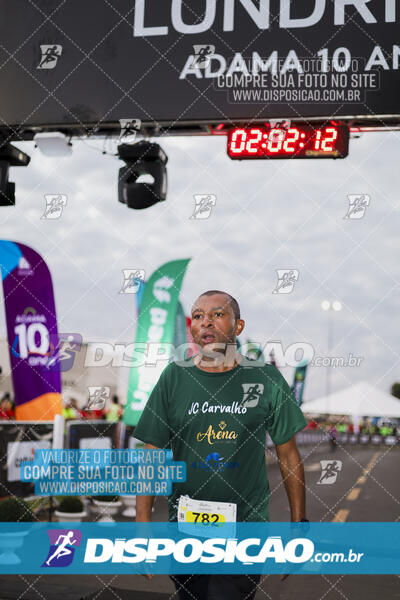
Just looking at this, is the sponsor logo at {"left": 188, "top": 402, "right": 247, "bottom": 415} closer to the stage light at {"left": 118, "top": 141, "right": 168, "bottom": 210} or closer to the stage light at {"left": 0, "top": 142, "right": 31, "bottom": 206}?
the stage light at {"left": 118, "top": 141, "right": 168, "bottom": 210}

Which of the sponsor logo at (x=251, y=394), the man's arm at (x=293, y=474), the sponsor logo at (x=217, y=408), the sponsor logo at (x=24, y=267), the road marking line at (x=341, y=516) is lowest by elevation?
the road marking line at (x=341, y=516)

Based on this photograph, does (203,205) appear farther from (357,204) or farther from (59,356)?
(59,356)

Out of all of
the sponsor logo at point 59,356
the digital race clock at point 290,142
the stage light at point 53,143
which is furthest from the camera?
the sponsor logo at point 59,356

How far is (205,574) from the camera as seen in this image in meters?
3.55

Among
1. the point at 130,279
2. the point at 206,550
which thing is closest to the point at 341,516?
the point at 130,279

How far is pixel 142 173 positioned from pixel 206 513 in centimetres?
315

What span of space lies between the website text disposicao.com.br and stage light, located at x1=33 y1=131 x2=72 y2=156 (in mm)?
3318

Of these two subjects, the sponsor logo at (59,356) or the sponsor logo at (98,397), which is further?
the sponsor logo at (59,356)

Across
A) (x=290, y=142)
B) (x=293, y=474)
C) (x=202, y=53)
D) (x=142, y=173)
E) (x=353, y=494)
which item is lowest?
(x=353, y=494)

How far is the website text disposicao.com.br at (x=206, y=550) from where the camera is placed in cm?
367

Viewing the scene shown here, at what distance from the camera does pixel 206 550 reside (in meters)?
3.66

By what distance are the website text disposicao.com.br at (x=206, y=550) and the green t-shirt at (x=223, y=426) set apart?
0.21 m

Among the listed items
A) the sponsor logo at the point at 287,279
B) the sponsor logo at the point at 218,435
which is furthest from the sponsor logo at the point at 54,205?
the sponsor logo at the point at 218,435

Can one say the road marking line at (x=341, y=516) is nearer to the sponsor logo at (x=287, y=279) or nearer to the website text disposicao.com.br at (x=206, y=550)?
the website text disposicao.com.br at (x=206, y=550)
